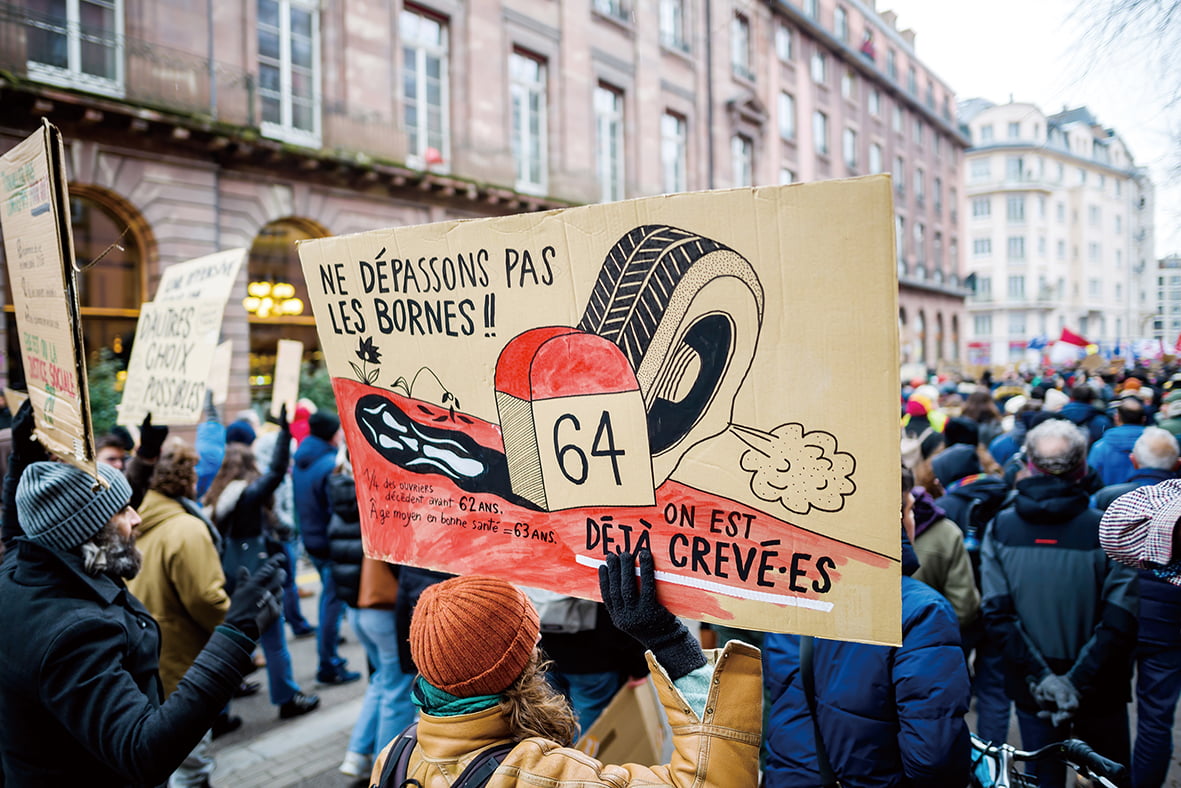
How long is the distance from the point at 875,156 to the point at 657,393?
39.2 meters

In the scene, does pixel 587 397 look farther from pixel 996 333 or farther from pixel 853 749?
pixel 996 333

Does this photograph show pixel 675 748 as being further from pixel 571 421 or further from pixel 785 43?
pixel 785 43

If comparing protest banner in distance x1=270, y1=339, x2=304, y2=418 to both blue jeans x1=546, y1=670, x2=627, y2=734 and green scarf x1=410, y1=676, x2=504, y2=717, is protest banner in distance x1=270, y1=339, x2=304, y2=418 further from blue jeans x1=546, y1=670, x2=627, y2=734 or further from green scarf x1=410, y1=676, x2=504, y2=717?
green scarf x1=410, y1=676, x2=504, y2=717

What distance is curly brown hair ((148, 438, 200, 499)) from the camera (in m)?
3.74

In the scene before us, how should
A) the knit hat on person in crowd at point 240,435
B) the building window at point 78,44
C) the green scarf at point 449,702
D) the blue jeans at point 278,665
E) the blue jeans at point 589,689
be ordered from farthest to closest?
the building window at point 78,44, the knit hat on person in crowd at point 240,435, the blue jeans at point 278,665, the blue jeans at point 589,689, the green scarf at point 449,702

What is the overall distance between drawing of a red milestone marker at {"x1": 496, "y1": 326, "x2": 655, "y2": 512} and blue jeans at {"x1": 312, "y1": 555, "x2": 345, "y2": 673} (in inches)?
155

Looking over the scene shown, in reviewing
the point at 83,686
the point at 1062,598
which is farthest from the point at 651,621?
the point at 1062,598

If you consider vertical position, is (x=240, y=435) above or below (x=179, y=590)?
above

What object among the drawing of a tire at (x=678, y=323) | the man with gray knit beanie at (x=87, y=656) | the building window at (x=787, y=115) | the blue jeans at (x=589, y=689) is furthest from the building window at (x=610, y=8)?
the drawing of a tire at (x=678, y=323)

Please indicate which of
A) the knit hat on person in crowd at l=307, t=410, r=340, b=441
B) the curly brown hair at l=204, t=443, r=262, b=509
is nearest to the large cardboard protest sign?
the knit hat on person in crowd at l=307, t=410, r=340, b=441

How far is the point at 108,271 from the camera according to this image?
11703mm

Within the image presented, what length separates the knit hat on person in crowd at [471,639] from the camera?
1.63m

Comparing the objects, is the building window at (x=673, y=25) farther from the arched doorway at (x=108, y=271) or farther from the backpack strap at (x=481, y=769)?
the backpack strap at (x=481, y=769)

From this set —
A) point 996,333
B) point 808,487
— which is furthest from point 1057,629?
point 996,333
